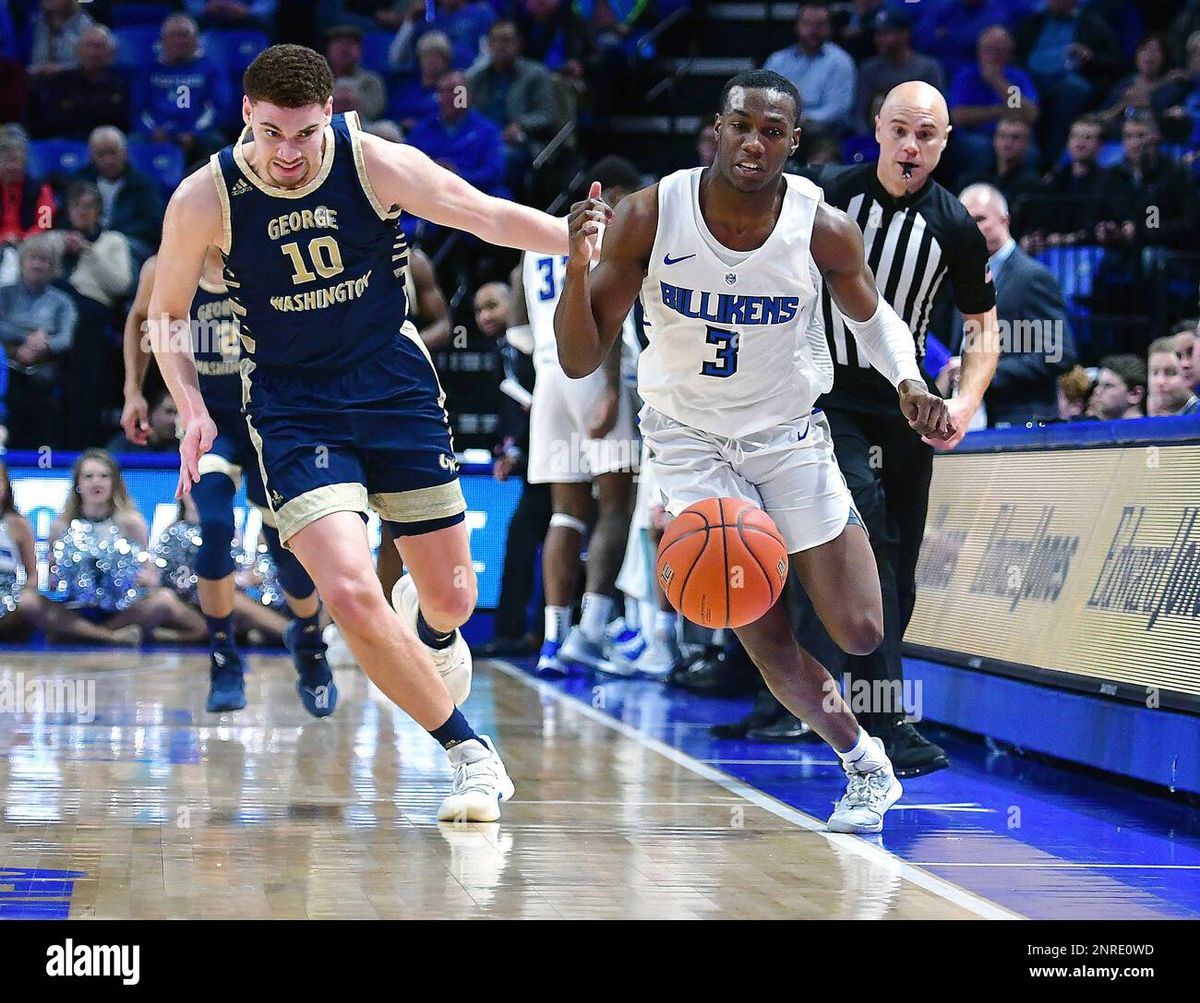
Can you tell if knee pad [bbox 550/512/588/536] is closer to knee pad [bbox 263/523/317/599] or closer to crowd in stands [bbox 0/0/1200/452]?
crowd in stands [bbox 0/0/1200/452]

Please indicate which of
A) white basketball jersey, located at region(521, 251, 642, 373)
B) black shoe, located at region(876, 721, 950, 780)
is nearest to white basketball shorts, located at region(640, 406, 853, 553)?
black shoe, located at region(876, 721, 950, 780)

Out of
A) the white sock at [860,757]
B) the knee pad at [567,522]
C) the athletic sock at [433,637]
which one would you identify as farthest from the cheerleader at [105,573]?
the white sock at [860,757]

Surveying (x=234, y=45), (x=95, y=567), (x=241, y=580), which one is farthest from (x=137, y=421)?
(x=234, y=45)

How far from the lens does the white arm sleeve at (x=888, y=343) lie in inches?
205

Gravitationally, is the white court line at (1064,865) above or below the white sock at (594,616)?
below

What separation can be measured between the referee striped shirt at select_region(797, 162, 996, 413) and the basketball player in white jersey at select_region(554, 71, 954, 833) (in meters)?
0.90

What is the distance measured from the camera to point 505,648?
11.3 metres

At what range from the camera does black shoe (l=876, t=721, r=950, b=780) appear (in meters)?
6.25

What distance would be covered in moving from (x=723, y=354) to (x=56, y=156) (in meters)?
10.2

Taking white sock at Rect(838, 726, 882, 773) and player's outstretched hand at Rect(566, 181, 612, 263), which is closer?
player's outstretched hand at Rect(566, 181, 612, 263)

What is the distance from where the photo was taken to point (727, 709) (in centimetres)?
879

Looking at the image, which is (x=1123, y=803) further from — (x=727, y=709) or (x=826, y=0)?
(x=826, y=0)

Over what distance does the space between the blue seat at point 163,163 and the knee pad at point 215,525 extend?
6.70 meters

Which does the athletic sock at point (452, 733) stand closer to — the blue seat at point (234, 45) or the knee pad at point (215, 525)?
the knee pad at point (215, 525)
